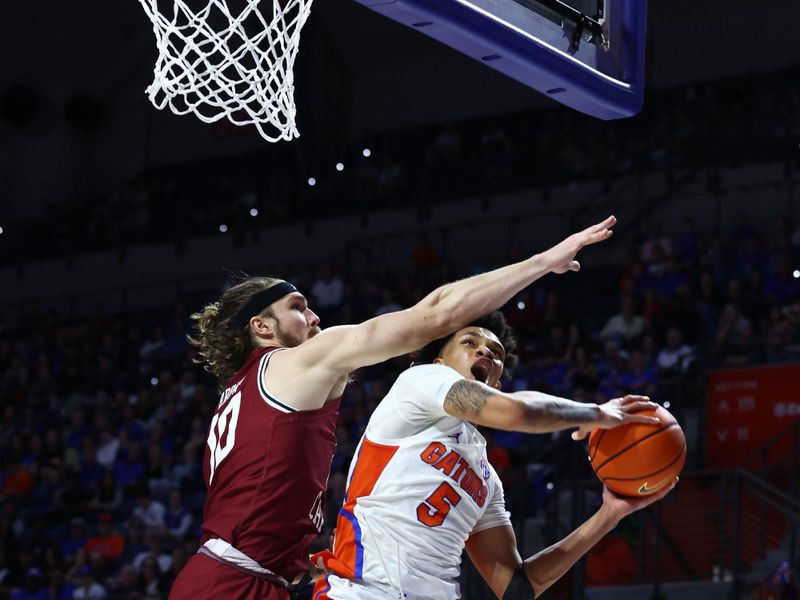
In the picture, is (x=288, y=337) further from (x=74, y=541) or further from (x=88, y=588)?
(x=74, y=541)

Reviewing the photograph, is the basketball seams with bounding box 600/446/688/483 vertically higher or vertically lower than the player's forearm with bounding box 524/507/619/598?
higher

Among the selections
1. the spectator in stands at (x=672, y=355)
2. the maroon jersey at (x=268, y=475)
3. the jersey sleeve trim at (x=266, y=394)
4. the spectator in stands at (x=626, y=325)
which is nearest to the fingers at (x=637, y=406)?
the maroon jersey at (x=268, y=475)

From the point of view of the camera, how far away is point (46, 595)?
484 inches

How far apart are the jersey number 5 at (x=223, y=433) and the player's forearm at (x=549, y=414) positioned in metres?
0.96

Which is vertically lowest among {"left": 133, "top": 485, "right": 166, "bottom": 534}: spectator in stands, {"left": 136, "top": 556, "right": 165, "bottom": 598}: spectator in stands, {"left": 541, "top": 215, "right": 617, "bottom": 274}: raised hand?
{"left": 136, "top": 556, "right": 165, "bottom": 598}: spectator in stands

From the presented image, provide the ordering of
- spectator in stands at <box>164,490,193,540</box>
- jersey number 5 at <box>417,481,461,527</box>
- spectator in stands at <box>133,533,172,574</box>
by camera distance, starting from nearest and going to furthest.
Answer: jersey number 5 at <box>417,481,461,527</box> → spectator in stands at <box>133,533,172,574</box> → spectator in stands at <box>164,490,193,540</box>

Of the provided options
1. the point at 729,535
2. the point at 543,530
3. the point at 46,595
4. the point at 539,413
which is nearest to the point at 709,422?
the point at 729,535

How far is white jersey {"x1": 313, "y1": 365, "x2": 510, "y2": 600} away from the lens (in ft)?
12.6

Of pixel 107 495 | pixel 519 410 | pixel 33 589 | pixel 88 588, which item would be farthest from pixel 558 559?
pixel 107 495

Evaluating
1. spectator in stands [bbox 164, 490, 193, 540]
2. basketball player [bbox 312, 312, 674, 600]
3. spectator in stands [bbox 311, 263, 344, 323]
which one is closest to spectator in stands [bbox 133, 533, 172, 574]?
spectator in stands [bbox 164, 490, 193, 540]

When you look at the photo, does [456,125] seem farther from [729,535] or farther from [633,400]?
[633,400]

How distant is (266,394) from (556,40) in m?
1.84

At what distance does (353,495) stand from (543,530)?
5.63m

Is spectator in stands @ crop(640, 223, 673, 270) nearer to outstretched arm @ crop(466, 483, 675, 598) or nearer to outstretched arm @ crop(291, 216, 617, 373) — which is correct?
outstretched arm @ crop(466, 483, 675, 598)
